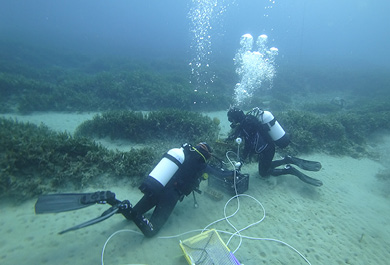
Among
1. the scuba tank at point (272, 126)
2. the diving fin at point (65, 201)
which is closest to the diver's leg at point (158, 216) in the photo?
the diving fin at point (65, 201)

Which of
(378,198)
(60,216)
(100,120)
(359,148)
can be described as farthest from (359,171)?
(100,120)

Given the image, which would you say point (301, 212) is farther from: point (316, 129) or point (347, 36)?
point (347, 36)

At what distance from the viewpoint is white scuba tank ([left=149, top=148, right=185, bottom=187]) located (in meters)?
4.07

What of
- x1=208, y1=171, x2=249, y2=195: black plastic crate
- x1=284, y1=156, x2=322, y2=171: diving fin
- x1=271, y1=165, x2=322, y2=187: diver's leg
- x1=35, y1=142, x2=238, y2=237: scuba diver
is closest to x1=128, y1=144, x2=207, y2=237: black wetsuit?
x1=35, y1=142, x2=238, y2=237: scuba diver

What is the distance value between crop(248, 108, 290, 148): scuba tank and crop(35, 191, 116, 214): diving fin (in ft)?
15.5

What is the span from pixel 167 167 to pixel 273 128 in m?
3.77

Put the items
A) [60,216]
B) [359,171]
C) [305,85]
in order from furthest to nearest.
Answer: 1. [305,85]
2. [359,171]
3. [60,216]

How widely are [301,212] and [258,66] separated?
80.1 ft

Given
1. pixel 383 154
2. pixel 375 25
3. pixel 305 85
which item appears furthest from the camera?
pixel 375 25

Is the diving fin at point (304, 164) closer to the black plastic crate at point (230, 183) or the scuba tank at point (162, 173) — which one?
the black plastic crate at point (230, 183)

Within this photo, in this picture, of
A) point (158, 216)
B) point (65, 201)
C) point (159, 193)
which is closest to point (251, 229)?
point (158, 216)

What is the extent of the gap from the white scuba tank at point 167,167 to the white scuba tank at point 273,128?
316 cm

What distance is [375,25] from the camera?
16750 cm

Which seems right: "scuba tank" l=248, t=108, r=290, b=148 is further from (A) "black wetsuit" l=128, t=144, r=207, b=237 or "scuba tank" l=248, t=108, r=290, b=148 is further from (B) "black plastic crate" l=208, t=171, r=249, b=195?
(A) "black wetsuit" l=128, t=144, r=207, b=237
